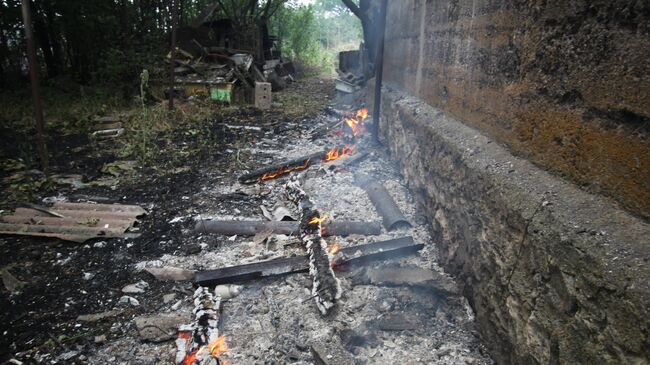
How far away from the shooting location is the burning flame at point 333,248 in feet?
11.4

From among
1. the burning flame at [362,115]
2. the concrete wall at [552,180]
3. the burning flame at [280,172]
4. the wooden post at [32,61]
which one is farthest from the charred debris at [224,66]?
the concrete wall at [552,180]

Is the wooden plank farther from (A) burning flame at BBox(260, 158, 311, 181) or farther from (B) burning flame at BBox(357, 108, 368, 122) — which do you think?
(B) burning flame at BBox(357, 108, 368, 122)

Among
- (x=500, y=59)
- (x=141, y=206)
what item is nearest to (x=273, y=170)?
(x=141, y=206)

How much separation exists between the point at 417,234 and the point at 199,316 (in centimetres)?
227

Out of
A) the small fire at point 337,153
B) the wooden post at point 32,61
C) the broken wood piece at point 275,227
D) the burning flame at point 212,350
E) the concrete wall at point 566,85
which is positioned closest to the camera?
the concrete wall at point 566,85

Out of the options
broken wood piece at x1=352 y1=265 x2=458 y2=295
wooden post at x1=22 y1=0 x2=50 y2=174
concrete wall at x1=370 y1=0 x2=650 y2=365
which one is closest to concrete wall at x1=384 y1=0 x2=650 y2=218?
concrete wall at x1=370 y1=0 x2=650 y2=365

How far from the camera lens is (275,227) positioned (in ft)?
13.2

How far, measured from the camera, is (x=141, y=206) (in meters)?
4.67

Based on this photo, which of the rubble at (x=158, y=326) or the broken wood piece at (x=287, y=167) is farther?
the broken wood piece at (x=287, y=167)

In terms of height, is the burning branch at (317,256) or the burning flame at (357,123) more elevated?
the burning flame at (357,123)

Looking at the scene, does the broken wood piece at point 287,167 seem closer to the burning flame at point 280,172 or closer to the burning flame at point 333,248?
the burning flame at point 280,172

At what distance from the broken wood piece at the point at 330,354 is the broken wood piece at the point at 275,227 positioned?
1.51 meters

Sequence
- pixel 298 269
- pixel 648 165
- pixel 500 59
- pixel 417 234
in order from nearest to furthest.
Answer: pixel 648 165 < pixel 500 59 < pixel 298 269 < pixel 417 234

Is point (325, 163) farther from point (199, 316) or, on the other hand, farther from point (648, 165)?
point (648, 165)
